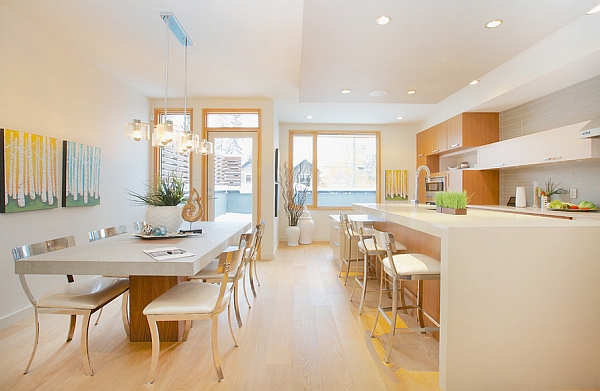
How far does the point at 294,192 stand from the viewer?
7059mm

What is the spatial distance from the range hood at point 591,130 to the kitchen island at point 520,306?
1.63m

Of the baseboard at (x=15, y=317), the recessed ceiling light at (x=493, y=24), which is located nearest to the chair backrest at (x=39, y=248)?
the baseboard at (x=15, y=317)

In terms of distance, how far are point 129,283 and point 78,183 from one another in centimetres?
183

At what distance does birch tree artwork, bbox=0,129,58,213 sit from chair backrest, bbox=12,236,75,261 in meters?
0.87

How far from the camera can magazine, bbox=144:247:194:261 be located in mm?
1907

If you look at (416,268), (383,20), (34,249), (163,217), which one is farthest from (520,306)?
(34,249)

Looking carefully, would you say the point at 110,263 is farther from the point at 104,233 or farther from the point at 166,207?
the point at 104,233

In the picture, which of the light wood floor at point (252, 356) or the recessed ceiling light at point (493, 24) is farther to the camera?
the recessed ceiling light at point (493, 24)

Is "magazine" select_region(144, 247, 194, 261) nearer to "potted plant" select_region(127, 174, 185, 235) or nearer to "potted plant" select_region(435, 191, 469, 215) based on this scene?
"potted plant" select_region(127, 174, 185, 235)

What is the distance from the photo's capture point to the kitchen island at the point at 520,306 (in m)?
1.80

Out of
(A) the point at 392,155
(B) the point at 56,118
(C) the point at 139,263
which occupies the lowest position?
(C) the point at 139,263

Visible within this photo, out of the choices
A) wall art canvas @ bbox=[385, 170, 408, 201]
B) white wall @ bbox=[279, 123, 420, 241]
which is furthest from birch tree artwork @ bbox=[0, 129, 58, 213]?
wall art canvas @ bbox=[385, 170, 408, 201]

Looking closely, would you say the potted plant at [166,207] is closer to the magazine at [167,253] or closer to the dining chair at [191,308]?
the magazine at [167,253]

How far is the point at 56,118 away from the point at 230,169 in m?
2.54
